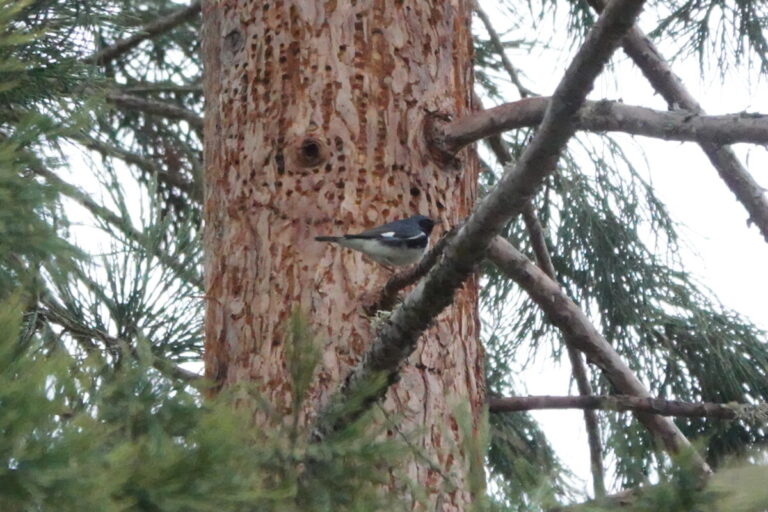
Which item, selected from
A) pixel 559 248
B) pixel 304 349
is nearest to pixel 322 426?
pixel 304 349

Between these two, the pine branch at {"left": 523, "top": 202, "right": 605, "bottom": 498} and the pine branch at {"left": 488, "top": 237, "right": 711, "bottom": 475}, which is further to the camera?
the pine branch at {"left": 523, "top": 202, "right": 605, "bottom": 498}

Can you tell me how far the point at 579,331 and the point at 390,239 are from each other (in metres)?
0.50

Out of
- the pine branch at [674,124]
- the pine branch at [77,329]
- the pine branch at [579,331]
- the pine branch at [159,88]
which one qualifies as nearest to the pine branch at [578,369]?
the pine branch at [579,331]

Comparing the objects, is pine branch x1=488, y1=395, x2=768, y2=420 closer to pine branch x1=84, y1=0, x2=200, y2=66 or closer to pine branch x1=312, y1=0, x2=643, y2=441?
pine branch x1=312, y1=0, x2=643, y2=441

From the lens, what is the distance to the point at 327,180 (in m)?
2.69

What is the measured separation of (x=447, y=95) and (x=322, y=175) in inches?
15.7

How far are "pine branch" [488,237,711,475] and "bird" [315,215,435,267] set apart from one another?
192mm

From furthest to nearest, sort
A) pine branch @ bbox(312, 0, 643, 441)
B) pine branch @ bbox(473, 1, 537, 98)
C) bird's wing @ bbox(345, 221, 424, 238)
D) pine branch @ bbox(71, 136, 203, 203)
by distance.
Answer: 1. pine branch @ bbox(71, 136, 203, 203)
2. pine branch @ bbox(473, 1, 537, 98)
3. bird's wing @ bbox(345, 221, 424, 238)
4. pine branch @ bbox(312, 0, 643, 441)

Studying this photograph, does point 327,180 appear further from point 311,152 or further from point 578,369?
point 578,369

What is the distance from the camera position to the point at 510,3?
408 centimetres

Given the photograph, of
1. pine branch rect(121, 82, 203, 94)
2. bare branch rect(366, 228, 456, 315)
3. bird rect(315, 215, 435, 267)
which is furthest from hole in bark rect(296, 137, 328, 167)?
pine branch rect(121, 82, 203, 94)

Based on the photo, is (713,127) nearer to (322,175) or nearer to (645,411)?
(645,411)

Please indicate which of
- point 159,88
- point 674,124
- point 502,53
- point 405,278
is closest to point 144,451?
point 405,278

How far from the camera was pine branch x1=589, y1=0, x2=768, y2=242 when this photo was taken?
258cm
